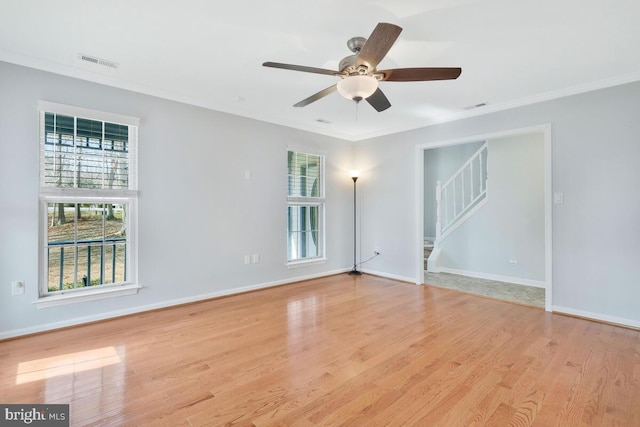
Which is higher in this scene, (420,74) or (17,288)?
(420,74)

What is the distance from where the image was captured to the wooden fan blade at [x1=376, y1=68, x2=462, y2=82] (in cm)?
217

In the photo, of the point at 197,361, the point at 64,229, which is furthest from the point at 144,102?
the point at 197,361

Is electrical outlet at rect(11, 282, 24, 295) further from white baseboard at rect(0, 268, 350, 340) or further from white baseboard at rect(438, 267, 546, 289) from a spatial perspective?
white baseboard at rect(438, 267, 546, 289)

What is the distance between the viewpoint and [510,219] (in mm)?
5129

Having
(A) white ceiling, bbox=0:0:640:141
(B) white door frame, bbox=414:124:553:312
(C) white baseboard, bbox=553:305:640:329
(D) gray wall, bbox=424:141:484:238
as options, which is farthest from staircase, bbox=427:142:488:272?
(C) white baseboard, bbox=553:305:640:329

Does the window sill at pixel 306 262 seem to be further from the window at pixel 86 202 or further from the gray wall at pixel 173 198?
A: the window at pixel 86 202

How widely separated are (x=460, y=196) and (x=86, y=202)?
6.15m

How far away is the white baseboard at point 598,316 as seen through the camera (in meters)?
3.11

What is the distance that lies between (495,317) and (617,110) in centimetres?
257

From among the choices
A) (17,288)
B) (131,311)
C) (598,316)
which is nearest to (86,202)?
(17,288)

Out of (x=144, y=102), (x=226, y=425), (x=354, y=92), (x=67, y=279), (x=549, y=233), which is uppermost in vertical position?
(x=144, y=102)

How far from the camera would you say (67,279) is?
3.13 m

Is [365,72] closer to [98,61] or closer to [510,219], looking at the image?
[98,61]

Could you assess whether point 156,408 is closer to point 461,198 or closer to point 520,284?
point 520,284
